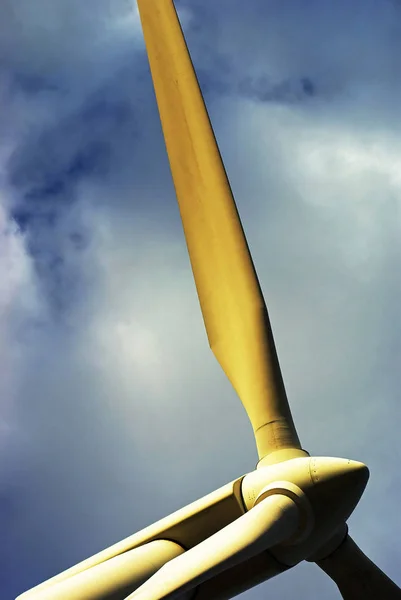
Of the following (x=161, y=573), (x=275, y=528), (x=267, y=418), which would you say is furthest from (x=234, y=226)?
(x=161, y=573)

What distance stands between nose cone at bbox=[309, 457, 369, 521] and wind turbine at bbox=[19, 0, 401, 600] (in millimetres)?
15

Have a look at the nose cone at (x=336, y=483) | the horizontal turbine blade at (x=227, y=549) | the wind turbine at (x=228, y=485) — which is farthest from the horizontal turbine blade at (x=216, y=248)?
the horizontal turbine blade at (x=227, y=549)

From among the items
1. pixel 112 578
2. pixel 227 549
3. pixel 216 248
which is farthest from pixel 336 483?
pixel 216 248

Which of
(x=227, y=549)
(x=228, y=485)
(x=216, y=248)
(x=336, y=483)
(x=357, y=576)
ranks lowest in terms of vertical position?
(x=357, y=576)

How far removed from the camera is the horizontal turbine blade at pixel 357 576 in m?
11.9

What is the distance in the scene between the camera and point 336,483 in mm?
10578

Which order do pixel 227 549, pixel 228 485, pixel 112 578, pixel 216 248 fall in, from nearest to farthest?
pixel 227 549, pixel 112 578, pixel 228 485, pixel 216 248

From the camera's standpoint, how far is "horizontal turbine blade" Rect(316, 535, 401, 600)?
11.9 metres

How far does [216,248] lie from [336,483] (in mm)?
4856

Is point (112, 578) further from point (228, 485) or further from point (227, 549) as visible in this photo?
point (227, 549)

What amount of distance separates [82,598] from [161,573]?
7.17 ft

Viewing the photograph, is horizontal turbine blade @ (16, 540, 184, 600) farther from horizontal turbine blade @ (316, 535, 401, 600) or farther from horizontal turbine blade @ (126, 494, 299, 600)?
horizontal turbine blade @ (316, 535, 401, 600)

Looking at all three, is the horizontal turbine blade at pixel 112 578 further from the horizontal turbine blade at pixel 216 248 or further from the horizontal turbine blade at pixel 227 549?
the horizontal turbine blade at pixel 216 248

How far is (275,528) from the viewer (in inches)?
379
